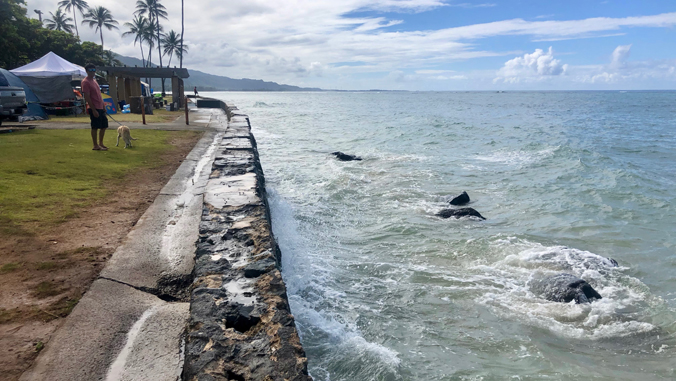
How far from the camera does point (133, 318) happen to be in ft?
9.38

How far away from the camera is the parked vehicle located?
1313 cm

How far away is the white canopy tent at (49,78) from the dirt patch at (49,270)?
15830mm

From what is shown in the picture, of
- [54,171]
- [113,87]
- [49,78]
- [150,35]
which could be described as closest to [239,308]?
[54,171]

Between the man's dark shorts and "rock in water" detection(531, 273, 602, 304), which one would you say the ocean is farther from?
the man's dark shorts

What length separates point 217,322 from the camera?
2533 millimetres

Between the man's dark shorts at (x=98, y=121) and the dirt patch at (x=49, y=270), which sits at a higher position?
the man's dark shorts at (x=98, y=121)

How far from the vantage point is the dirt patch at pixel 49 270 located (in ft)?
8.42

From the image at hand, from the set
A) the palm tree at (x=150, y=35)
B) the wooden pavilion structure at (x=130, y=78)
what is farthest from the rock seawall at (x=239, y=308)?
the palm tree at (x=150, y=35)

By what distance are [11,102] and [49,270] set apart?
521 inches

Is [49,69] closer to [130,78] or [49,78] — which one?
[49,78]

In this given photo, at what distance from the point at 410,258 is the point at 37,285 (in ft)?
14.7

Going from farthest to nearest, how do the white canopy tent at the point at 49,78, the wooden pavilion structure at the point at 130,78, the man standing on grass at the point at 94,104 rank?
the wooden pavilion structure at the point at 130,78
the white canopy tent at the point at 49,78
the man standing on grass at the point at 94,104

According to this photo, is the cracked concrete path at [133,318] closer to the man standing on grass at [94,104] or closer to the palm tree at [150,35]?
the man standing on grass at [94,104]

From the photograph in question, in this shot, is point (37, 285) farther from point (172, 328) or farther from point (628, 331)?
point (628, 331)
